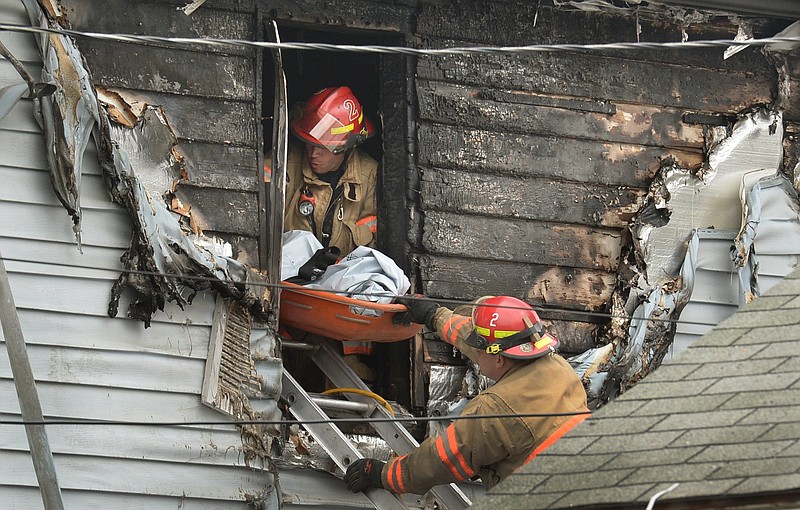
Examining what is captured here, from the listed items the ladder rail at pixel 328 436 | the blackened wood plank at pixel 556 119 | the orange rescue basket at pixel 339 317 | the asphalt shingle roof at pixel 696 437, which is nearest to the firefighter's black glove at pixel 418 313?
the orange rescue basket at pixel 339 317

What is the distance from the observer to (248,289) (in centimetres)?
630

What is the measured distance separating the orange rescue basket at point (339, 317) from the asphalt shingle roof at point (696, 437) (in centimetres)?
235

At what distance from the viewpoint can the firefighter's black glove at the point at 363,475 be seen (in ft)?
20.1

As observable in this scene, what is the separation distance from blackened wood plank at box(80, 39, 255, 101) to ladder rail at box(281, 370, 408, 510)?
1.53 meters

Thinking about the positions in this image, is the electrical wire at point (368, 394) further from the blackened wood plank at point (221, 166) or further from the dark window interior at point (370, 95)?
the blackened wood plank at point (221, 166)

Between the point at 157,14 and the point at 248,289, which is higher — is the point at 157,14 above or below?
above

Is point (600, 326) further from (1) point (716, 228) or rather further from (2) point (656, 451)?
(2) point (656, 451)

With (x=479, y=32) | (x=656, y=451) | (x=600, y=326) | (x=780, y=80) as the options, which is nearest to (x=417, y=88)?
(x=479, y=32)

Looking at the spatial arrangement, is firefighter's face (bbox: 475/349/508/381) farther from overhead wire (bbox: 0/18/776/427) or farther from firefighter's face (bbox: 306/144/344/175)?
firefighter's face (bbox: 306/144/344/175)

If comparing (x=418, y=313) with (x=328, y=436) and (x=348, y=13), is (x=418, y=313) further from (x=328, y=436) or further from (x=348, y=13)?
(x=348, y=13)

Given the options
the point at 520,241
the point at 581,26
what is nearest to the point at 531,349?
the point at 520,241

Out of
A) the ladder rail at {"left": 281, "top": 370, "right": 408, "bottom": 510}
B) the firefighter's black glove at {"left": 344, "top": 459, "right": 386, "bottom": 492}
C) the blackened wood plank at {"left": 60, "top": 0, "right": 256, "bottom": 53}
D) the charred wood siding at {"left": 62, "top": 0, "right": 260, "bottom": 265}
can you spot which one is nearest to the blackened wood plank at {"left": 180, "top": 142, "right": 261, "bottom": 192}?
the charred wood siding at {"left": 62, "top": 0, "right": 260, "bottom": 265}

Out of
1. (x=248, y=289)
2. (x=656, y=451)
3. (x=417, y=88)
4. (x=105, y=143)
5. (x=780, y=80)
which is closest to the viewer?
(x=656, y=451)

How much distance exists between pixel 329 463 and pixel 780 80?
142 inches
